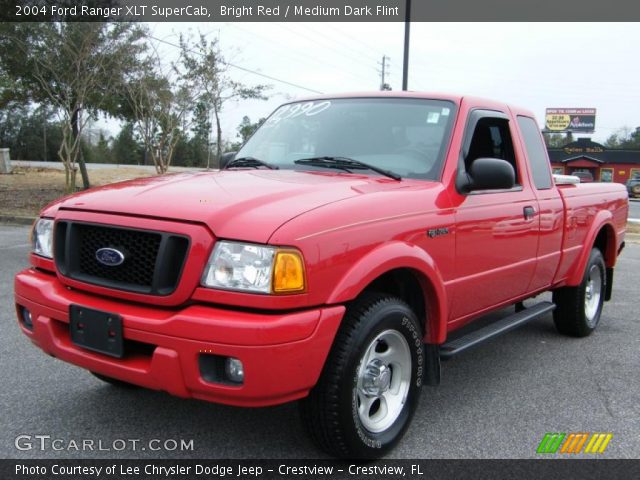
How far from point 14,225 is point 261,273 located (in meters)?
12.3

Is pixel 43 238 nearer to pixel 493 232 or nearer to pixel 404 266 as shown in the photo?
pixel 404 266

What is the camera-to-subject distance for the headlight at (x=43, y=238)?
3.07 m

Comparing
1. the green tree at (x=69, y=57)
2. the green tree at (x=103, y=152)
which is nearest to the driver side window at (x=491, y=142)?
the green tree at (x=69, y=57)

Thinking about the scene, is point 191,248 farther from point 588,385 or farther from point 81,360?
point 588,385

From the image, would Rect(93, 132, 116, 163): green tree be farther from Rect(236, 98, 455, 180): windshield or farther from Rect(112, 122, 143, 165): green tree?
Rect(236, 98, 455, 180): windshield

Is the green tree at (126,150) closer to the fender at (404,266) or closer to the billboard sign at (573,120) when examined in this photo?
the billboard sign at (573,120)

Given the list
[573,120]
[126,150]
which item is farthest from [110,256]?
[573,120]

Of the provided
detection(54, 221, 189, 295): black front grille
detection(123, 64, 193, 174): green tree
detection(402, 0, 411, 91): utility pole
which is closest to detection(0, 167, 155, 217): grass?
detection(123, 64, 193, 174): green tree

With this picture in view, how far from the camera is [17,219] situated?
1320cm

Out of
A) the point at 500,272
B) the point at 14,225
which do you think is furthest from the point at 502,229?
the point at 14,225

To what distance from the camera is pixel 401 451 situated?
303 cm

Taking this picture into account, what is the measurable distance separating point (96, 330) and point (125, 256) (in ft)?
1.16

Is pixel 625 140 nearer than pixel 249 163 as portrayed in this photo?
No

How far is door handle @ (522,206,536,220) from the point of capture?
13.0 feet
